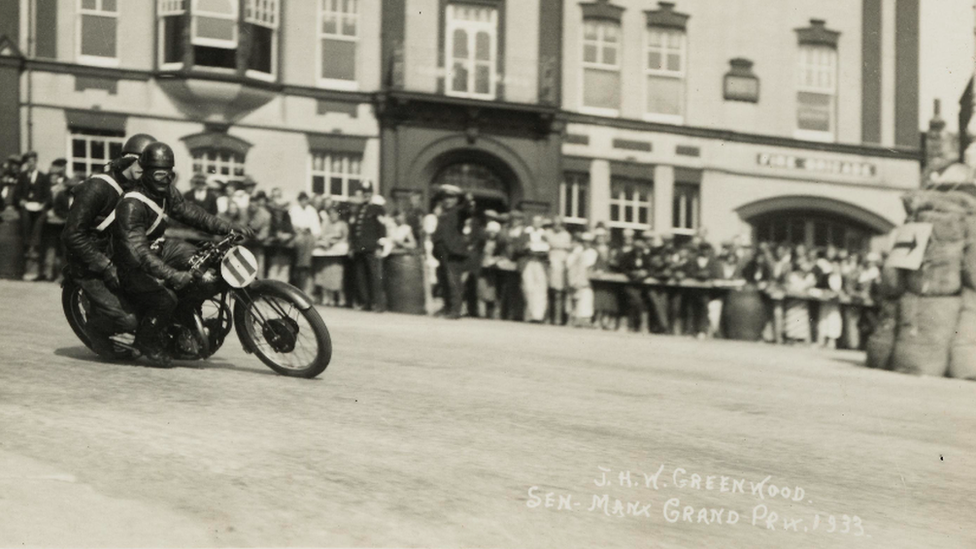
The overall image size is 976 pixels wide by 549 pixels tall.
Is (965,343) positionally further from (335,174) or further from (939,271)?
(335,174)

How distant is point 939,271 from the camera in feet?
46.1

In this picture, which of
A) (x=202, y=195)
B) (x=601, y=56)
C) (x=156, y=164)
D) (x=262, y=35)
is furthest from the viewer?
(x=601, y=56)

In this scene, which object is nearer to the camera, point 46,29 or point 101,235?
point 101,235

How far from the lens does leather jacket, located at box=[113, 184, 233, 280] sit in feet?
27.8

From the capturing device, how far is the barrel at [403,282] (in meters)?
17.7

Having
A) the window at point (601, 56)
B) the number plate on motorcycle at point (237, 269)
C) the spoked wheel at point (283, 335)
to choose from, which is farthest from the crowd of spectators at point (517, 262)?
the number plate on motorcycle at point (237, 269)

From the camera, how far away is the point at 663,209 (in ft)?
93.6

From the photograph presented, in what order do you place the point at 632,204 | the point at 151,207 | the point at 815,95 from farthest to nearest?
the point at 632,204
the point at 815,95
the point at 151,207

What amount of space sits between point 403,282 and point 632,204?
12.0 m

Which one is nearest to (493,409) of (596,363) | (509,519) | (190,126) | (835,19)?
(509,519)

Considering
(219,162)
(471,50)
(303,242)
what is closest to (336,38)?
(219,162)

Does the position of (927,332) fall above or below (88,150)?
below

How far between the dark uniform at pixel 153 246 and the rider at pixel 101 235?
0.40 feet

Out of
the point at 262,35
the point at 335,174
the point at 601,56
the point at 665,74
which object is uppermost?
the point at 601,56
